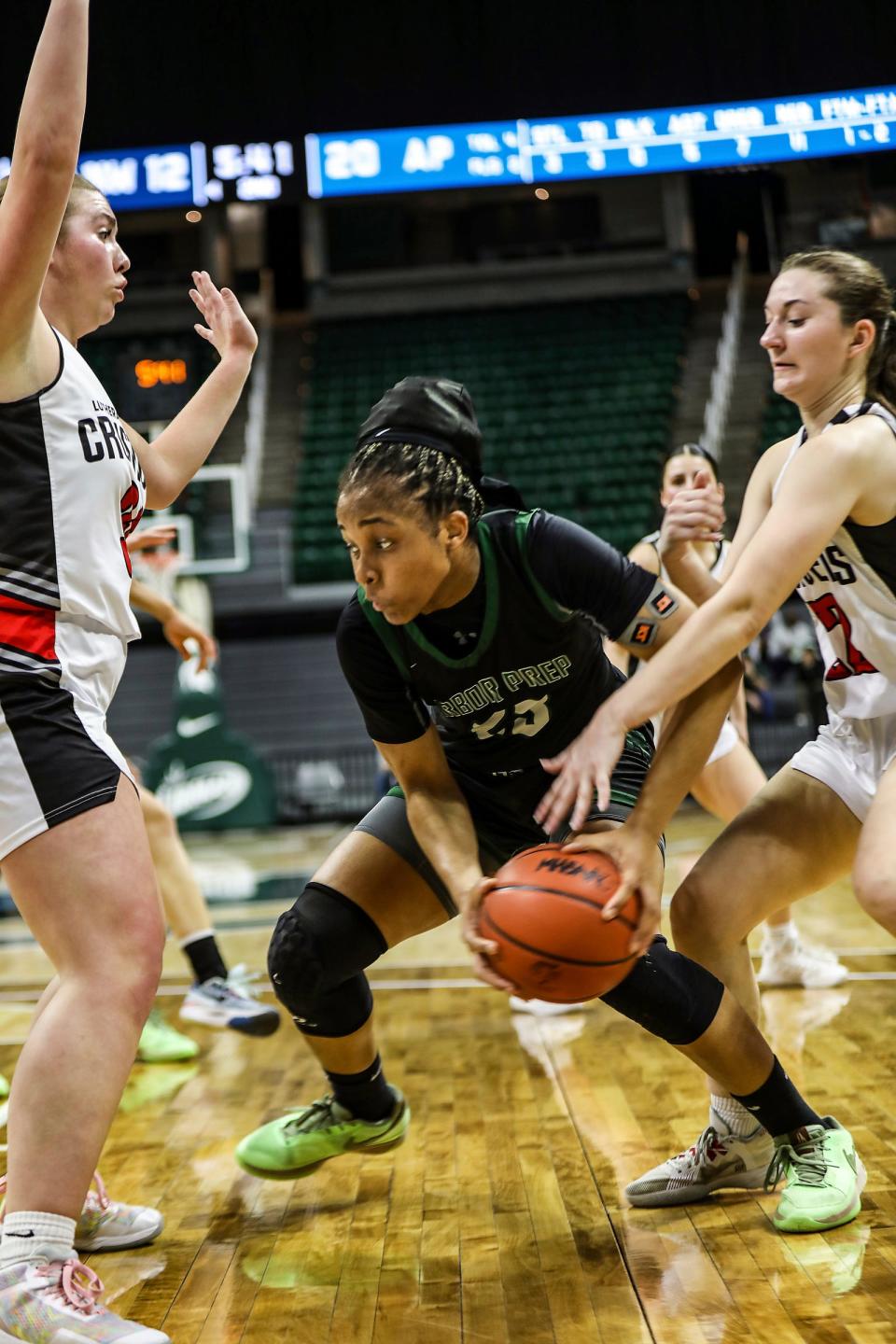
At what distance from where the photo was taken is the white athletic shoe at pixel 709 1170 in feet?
8.62

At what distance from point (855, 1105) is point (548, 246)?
16.9 metres

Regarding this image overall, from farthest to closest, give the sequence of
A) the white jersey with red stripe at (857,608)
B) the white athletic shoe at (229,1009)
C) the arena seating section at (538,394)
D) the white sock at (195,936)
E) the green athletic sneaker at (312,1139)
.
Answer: the arena seating section at (538,394) → the white sock at (195,936) → the white athletic shoe at (229,1009) → the green athletic sneaker at (312,1139) → the white jersey with red stripe at (857,608)

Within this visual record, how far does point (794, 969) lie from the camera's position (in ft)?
14.9

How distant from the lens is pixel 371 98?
9102 mm

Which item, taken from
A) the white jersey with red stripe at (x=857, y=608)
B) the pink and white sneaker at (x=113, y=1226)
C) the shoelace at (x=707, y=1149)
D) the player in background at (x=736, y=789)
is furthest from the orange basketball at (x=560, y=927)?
the player in background at (x=736, y=789)

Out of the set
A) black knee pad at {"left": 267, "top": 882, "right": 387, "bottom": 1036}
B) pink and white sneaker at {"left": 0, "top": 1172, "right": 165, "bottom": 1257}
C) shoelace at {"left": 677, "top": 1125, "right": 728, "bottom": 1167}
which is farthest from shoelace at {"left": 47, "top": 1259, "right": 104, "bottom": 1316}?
shoelace at {"left": 677, "top": 1125, "right": 728, "bottom": 1167}

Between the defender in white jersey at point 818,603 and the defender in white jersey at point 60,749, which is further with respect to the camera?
the defender in white jersey at point 818,603

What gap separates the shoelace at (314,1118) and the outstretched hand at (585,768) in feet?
3.53

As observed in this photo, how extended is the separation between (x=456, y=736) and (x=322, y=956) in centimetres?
53

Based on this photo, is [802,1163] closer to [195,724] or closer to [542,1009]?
[542,1009]

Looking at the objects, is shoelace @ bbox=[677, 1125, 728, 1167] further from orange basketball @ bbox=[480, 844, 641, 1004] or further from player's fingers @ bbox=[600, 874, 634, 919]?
player's fingers @ bbox=[600, 874, 634, 919]

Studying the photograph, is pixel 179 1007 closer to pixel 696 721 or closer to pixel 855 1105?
pixel 855 1105

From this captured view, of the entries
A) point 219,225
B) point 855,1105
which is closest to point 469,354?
point 219,225

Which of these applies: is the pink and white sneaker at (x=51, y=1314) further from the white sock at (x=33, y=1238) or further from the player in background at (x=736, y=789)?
the player in background at (x=736, y=789)
